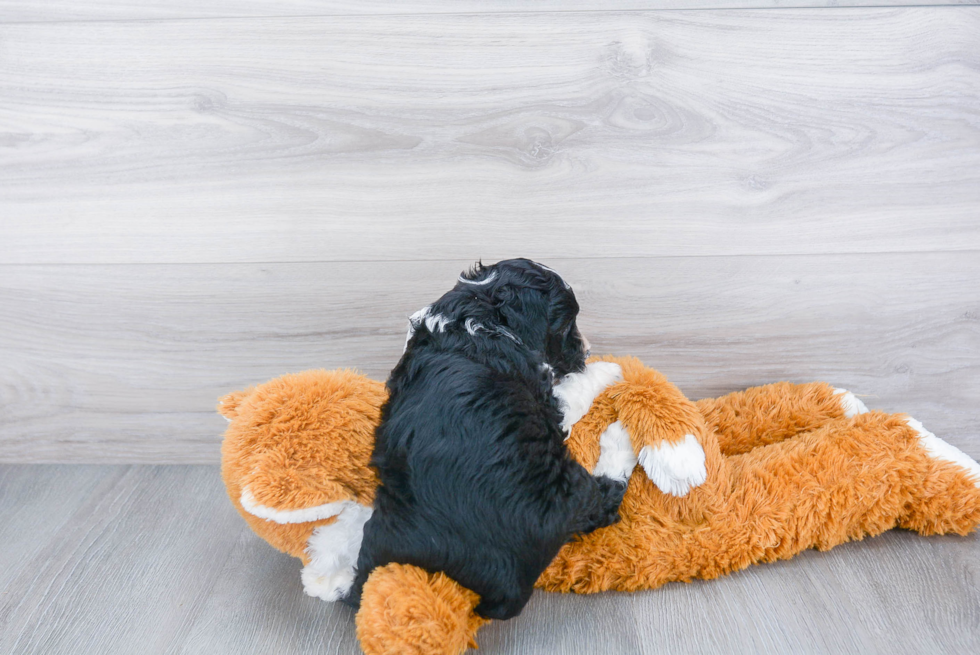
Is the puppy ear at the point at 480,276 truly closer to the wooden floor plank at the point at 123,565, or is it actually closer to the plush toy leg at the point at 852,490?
the plush toy leg at the point at 852,490

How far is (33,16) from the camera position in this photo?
135cm

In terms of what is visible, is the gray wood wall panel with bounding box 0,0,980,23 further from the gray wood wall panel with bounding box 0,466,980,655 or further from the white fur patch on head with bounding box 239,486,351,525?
the gray wood wall panel with bounding box 0,466,980,655

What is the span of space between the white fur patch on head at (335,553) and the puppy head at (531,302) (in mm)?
396

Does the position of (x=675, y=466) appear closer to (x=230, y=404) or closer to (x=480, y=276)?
(x=480, y=276)

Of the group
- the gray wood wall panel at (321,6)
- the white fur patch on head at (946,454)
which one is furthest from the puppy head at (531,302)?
the white fur patch on head at (946,454)

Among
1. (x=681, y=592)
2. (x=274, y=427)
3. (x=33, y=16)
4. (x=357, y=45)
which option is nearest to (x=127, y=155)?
(x=33, y=16)

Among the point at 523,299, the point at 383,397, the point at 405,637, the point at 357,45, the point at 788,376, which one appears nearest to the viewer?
the point at 405,637

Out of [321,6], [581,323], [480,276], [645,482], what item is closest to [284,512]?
[480,276]

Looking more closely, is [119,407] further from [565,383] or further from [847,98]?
[847,98]

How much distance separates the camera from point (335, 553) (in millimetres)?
1123

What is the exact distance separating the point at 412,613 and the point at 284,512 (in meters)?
0.28

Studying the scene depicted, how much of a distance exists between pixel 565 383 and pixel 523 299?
18 cm

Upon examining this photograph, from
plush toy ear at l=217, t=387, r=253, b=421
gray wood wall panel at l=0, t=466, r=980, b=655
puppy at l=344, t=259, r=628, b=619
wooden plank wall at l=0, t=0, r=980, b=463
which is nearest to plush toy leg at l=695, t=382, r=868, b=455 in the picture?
wooden plank wall at l=0, t=0, r=980, b=463

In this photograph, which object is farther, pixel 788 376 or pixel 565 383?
pixel 788 376
